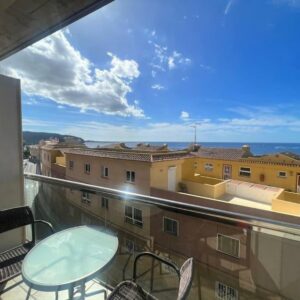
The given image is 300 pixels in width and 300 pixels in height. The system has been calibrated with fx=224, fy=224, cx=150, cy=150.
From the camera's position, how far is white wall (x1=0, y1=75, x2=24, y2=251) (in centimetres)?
229

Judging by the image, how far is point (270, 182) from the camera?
16.8 m

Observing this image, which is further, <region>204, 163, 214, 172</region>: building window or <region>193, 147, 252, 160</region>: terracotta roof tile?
<region>204, 163, 214, 172</region>: building window

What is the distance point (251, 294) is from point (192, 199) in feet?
26.7

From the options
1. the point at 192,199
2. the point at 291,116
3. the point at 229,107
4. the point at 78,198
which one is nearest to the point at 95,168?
the point at 192,199

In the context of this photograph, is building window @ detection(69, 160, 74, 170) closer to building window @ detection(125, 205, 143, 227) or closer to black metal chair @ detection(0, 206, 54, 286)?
black metal chair @ detection(0, 206, 54, 286)

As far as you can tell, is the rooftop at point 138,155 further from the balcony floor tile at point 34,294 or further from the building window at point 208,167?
the balcony floor tile at point 34,294

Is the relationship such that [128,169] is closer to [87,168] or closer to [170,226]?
[87,168]

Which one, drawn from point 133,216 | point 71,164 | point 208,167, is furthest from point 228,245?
point 208,167

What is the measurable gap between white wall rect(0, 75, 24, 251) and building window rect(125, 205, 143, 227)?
1.23 metres

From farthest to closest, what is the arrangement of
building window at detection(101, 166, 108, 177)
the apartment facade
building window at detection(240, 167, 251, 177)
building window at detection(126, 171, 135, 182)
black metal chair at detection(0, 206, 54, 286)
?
building window at detection(240, 167, 251, 177) → building window at detection(101, 166, 108, 177) → building window at detection(126, 171, 135, 182) → the apartment facade → black metal chair at detection(0, 206, 54, 286)

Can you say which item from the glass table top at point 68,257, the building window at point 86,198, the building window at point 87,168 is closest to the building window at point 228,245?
the glass table top at point 68,257

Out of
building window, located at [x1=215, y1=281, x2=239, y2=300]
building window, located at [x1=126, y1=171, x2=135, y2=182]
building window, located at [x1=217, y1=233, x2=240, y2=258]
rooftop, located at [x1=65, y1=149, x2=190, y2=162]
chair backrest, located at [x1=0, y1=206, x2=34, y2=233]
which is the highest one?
chair backrest, located at [x1=0, y1=206, x2=34, y2=233]

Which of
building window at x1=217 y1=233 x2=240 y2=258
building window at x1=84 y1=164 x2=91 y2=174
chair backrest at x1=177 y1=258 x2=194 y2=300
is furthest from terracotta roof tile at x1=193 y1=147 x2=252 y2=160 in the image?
chair backrest at x1=177 y1=258 x2=194 y2=300

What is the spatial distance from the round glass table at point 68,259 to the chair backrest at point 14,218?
40 cm
